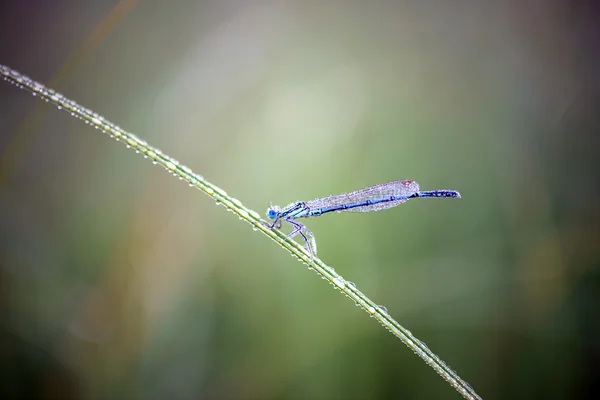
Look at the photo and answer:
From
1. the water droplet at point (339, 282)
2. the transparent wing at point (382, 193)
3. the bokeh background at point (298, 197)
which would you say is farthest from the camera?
the bokeh background at point (298, 197)

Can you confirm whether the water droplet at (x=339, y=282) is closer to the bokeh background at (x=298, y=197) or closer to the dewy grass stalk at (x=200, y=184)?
the dewy grass stalk at (x=200, y=184)

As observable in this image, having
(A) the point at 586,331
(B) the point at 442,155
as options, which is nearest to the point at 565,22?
(B) the point at 442,155

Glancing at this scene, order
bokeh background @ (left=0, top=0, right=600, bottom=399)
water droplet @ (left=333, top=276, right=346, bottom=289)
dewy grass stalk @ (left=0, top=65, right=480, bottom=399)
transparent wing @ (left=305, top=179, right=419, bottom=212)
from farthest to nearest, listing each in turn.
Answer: bokeh background @ (left=0, top=0, right=600, bottom=399) → transparent wing @ (left=305, top=179, right=419, bottom=212) → water droplet @ (left=333, top=276, right=346, bottom=289) → dewy grass stalk @ (left=0, top=65, right=480, bottom=399)

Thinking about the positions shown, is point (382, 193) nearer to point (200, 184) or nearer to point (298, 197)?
point (298, 197)

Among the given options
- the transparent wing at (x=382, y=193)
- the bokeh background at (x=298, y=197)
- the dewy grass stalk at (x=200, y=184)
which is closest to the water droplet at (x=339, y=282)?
the dewy grass stalk at (x=200, y=184)

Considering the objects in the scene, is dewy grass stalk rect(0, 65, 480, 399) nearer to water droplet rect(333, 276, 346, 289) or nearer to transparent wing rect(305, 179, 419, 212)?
water droplet rect(333, 276, 346, 289)

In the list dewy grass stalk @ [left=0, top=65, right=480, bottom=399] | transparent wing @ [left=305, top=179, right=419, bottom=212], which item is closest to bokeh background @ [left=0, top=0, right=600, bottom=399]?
transparent wing @ [left=305, top=179, right=419, bottom=212]

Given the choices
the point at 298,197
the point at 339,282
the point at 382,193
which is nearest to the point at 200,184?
the point at 339,282

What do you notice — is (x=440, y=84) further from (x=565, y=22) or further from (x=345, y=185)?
(x=345, y=185)
